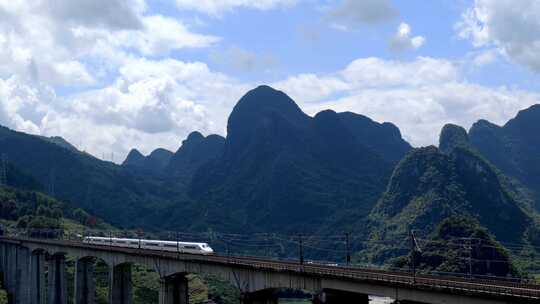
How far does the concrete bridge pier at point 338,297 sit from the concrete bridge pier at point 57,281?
220ft

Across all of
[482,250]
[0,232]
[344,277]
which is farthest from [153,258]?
[0,232]

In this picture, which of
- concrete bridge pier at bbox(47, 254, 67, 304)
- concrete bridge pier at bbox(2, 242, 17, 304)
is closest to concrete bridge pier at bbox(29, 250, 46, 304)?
concrete bridge pier at bbox(47, 254, 67, 304)

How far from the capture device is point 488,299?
35.8 meters

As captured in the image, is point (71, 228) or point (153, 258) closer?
point (153, 258)

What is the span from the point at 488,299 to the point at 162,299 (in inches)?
1723

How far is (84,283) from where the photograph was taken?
94188 mm

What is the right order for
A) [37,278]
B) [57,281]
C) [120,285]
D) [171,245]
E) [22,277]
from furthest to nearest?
[22,277] < [37,278] < [57,281] < [171,245] < [120,285]

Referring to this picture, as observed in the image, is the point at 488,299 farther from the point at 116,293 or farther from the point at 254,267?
the point at 116,293

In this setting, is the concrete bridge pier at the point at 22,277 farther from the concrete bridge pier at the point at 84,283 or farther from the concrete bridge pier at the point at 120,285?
the concrete bridge pier at the point at 120,285

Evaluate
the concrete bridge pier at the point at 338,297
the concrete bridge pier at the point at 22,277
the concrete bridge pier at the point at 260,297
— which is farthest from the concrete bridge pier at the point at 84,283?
the concrete bridge pier at the point at 338,297

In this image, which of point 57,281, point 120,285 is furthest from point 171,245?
point 57,281

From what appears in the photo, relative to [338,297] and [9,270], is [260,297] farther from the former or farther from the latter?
[9,270]

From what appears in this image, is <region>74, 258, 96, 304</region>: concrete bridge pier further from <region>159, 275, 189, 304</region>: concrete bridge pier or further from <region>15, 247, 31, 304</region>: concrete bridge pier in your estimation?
<region>159, 275, 189, 304</region>: concrete bridge pier

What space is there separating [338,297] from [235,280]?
14311 millimetres
